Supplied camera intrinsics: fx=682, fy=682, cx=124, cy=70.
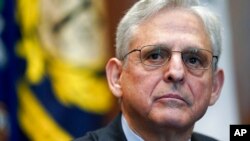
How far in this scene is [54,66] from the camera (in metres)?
3.49

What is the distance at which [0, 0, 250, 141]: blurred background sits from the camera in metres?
3.48

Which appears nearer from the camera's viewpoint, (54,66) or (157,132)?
(157,132)

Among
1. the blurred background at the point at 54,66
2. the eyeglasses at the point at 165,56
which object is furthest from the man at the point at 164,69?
the blurred background at the point at 54,66

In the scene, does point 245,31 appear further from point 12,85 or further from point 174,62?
point 174,62

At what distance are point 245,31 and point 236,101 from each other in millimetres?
388

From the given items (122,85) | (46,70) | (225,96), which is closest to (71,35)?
(46,70)

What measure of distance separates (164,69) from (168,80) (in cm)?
4

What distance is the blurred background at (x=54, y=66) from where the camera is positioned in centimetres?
348

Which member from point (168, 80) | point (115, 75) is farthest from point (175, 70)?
point (115, 75)

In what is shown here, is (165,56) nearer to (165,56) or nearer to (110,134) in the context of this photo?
(165,56)

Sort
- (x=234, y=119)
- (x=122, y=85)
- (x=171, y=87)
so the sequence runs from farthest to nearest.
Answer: (x=234, y=119), (x=122, y=85), (x=171, y=87)

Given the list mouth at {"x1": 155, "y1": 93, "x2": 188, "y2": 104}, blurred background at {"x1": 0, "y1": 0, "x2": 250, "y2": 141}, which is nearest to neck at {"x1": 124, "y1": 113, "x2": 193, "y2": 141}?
mouth at {"x1": 155, "y1": 93, "x2": 188, "y2": 104}

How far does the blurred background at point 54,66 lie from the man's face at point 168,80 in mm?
1447

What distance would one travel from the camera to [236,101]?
376 centimetres
